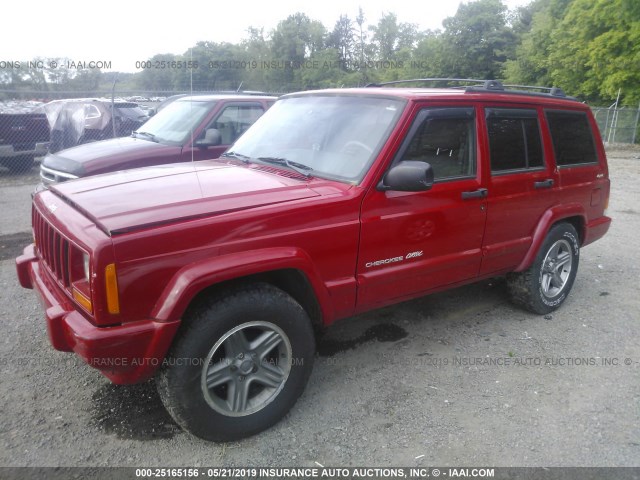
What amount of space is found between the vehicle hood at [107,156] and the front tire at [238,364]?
12.7 feet

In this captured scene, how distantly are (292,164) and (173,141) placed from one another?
3548mm

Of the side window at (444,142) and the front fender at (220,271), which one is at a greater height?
the side window at (444,142)

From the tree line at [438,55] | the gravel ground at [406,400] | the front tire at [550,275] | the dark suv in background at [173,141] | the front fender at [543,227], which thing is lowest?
the gravel ground at [406,400]

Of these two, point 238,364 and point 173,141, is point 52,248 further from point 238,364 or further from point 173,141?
point 173,141

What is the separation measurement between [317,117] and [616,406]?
9.23ft

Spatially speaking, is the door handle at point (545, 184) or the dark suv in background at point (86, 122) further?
the dark suv in background at point (86, 122)

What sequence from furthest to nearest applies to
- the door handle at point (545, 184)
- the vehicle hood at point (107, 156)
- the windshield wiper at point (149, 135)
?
the windshield wiper at point (149, 135), the vehicle hood at point (107, 156), the door handle at point (545, 184)

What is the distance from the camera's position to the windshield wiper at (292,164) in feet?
10.8

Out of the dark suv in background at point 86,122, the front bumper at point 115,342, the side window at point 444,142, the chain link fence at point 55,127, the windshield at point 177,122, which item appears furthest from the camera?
the dark suv in background at point 86,122

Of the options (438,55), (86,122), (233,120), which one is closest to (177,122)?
A: (233,120)

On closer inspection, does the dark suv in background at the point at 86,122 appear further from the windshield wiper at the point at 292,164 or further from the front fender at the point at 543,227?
the front fender at the point at 543,227

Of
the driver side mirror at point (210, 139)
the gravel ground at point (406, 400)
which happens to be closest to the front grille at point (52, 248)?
the gravel ground at point (406, 400)

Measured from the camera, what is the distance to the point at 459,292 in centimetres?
506

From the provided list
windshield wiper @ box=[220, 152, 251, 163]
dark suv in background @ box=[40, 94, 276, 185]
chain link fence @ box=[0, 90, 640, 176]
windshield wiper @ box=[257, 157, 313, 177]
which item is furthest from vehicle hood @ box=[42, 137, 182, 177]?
chain link fence @ box=[0, 90, 640, 176]
